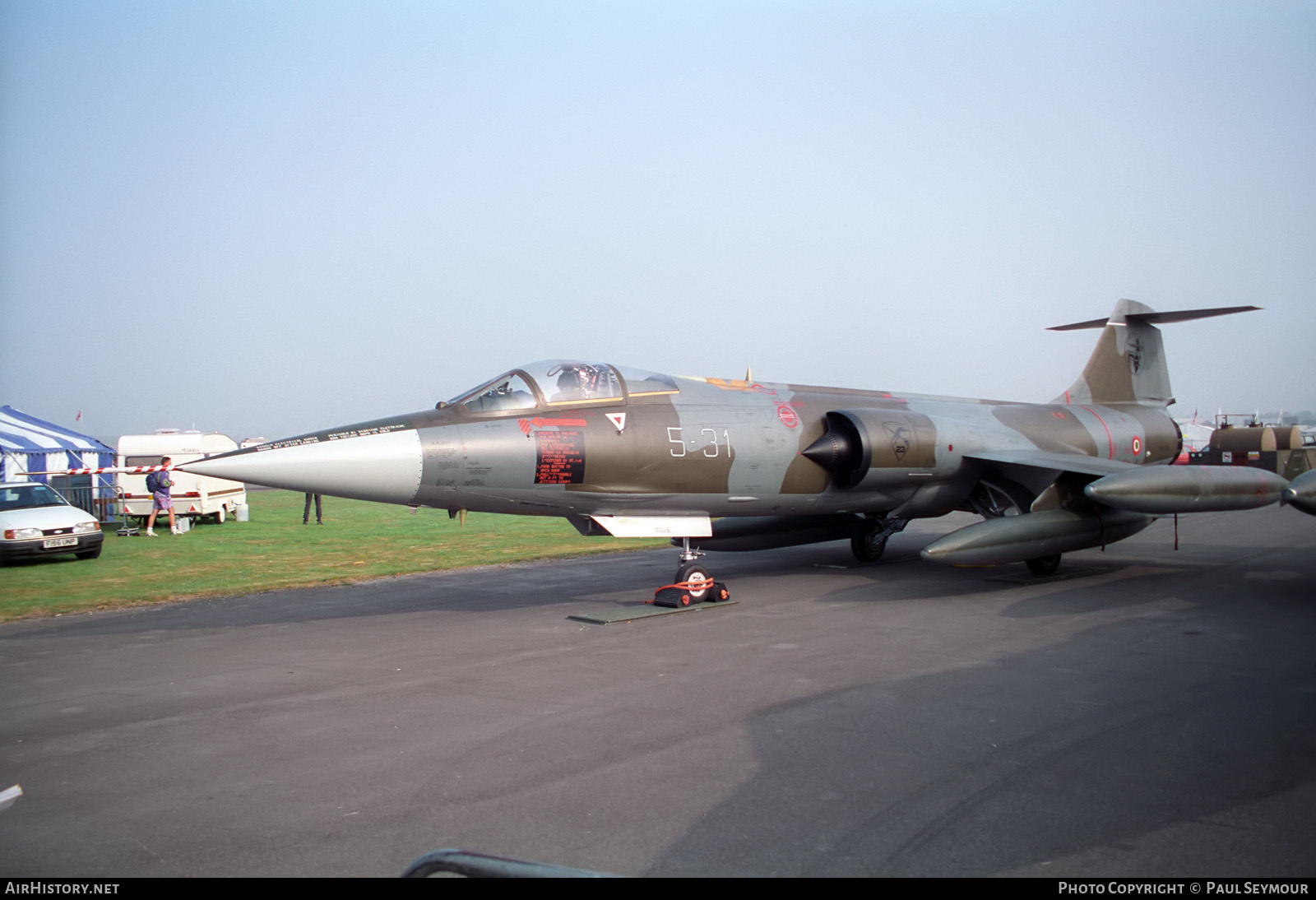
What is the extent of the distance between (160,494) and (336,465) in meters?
14.0

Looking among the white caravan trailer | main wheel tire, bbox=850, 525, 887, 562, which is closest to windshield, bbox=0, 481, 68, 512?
the white caravan trailer

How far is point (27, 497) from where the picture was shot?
622 inches

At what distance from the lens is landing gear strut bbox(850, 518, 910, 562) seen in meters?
13.3

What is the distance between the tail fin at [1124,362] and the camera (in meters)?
15.5

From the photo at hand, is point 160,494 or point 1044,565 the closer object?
point 1044,565

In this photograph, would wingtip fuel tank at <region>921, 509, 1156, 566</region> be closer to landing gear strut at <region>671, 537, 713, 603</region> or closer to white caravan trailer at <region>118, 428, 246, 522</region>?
landing gear strut at <region>671, 537, 713, 603</region>

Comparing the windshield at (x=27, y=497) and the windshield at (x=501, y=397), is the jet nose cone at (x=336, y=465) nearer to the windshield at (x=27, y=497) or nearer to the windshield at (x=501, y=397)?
the windshield at (x=501, y=397)

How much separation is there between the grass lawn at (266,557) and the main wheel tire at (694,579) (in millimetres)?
5194

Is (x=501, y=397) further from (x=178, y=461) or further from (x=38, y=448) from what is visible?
(x=38, y=448)

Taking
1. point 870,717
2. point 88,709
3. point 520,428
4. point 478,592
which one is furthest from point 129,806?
point 478,592

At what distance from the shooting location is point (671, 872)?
3.34 metres

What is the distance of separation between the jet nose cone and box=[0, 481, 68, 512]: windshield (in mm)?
11017

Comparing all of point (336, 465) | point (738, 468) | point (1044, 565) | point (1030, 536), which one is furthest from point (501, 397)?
point (1044, 565)
